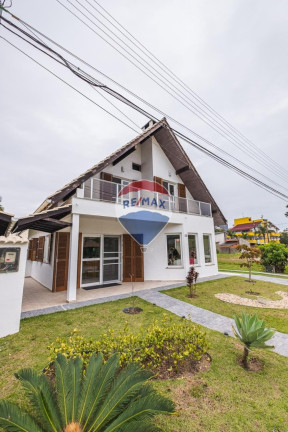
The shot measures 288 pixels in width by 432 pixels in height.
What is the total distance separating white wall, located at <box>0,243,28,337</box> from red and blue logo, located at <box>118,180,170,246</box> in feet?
15.7

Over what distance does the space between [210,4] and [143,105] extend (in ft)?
11.0

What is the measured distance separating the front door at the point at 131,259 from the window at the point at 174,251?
1.78 metres

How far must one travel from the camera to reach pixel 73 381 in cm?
222

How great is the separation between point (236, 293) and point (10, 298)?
341 inches

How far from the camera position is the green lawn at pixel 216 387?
7.53ft

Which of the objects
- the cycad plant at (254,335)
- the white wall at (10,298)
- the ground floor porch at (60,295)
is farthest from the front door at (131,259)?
the cycad plant at (254,335)

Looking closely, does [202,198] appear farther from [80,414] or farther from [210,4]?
[80,414]

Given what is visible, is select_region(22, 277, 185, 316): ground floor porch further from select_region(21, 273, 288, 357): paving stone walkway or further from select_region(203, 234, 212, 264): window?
select_region(203, 234, 212, 264): window

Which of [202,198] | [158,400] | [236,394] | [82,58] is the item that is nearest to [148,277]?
[202,198]

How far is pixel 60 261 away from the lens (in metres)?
8.98

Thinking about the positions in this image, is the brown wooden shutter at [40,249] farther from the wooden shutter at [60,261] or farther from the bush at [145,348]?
Result: the bush at [145,348]

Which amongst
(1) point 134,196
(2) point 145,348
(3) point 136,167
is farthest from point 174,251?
(2) point 145,348

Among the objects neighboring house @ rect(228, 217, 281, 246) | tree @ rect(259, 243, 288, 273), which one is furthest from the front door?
neighboring house @ rect(228, 217, 281, 246)

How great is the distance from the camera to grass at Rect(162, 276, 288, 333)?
5.76m
